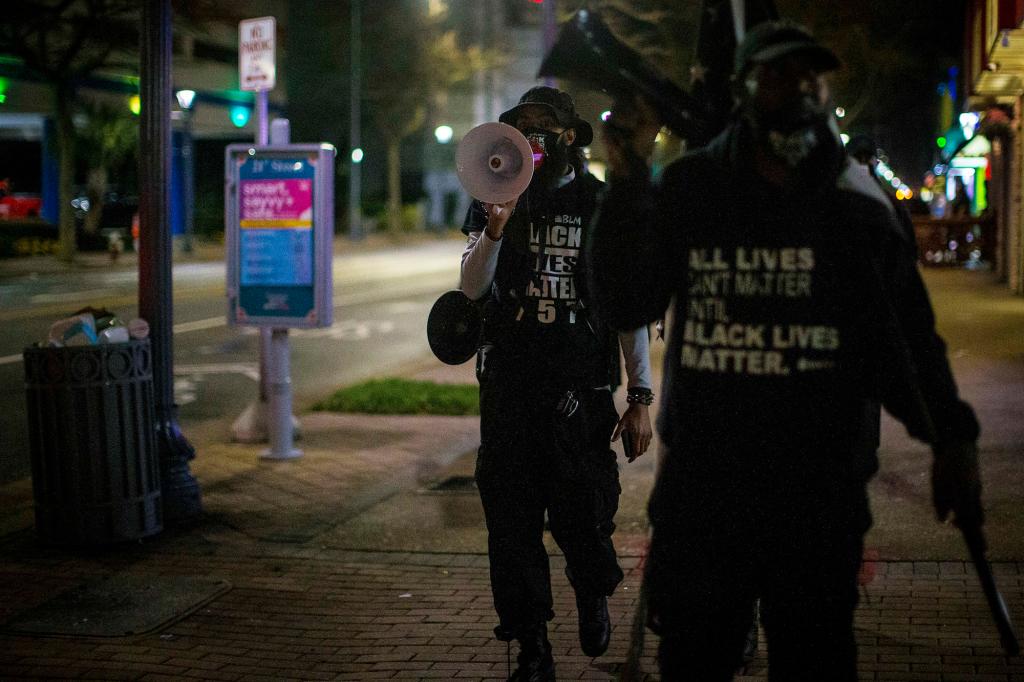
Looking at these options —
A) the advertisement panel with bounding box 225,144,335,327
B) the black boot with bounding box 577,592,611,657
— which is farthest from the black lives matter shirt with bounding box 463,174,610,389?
the advertisement panel with bounding box 225,144,335,327

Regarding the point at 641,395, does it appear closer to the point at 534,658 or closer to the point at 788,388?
the point at 534,658

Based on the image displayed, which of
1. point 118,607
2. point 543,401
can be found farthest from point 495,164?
point 118,607

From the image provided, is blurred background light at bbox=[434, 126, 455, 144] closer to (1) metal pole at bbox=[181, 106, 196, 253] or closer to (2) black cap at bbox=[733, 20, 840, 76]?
(1) metal pole at bbox=[181, 106, 196, 253]

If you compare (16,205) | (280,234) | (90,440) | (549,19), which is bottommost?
(90,440)

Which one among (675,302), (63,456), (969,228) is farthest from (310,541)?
(969,228)

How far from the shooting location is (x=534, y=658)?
4.44 meters

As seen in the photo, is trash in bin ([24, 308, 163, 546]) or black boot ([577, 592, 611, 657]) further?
trash in bin ([24, 308, 163, 546])

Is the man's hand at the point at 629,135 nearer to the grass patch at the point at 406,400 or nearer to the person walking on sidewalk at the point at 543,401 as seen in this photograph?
the person walking on sidewalk at the point at 543,401

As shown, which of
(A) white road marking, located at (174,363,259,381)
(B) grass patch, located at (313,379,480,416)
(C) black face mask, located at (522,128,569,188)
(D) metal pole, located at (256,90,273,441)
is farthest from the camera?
(A) white road marking, located at (174,363,259,381)

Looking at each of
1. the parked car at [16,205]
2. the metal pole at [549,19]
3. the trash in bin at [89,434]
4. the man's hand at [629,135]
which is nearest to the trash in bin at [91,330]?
the trash in bin at [89,434]

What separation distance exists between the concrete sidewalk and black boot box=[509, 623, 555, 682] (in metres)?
0.38

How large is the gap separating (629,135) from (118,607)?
3.73 metres

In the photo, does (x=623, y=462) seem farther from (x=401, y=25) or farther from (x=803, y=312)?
(x=401, y=25)

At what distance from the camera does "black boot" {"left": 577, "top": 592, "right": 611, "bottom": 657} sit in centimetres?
462
